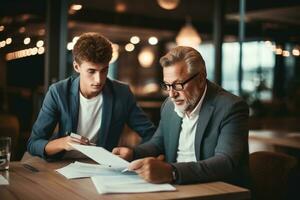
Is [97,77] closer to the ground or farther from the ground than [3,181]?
farther from the ground

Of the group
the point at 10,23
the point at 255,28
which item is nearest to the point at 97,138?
the point at 10,23

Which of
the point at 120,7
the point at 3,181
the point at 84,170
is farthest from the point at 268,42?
the point at 3,181

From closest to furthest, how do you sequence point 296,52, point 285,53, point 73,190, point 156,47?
point 73,190, point 296,52, point 285,53, point 156,47

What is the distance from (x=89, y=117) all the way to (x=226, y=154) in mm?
883

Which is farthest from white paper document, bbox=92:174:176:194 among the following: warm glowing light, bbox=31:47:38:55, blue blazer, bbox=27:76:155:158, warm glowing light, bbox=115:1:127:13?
warm glowing light, bbox=115:1:127:13

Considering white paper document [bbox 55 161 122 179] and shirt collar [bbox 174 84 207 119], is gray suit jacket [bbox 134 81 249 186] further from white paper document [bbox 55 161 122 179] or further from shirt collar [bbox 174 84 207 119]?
white paper document [bbox 55 161 122 179]

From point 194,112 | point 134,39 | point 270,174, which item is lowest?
point 270,174

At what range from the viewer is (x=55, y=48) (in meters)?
4.05

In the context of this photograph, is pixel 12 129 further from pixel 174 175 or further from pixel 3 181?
pixel 174 175

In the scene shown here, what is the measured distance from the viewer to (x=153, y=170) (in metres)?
1.75

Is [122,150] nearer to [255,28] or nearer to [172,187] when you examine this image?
[172,187]

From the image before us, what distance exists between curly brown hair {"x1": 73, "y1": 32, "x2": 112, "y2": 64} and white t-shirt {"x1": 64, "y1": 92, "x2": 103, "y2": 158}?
0.80 feet

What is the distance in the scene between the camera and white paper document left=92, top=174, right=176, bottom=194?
64.3 inches

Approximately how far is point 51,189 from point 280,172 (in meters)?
1.23
